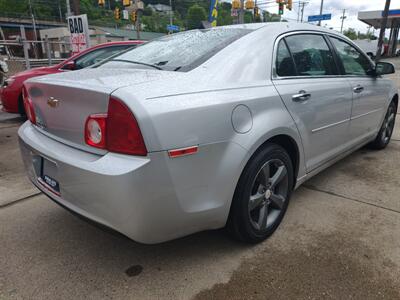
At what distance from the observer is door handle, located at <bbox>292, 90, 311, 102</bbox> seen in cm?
254

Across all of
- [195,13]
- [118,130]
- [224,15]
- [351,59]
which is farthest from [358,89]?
Answer: [195,13]

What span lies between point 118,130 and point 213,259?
1.13m

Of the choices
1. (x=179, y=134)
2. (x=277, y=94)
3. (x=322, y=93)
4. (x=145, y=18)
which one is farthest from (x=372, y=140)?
(x=145, y=18)

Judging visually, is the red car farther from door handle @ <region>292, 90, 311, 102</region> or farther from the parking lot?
door handle @ <region>292, 90, 311, 102</region>

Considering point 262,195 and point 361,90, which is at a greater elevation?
point 361,90

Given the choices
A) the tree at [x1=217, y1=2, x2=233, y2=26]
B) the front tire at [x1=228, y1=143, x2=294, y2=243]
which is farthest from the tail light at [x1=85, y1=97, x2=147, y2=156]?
the tree at [x1=217, y1=2, x2=233, y2=26]

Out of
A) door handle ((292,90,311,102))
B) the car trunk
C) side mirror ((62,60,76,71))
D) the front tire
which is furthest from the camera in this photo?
side mirror ((62,60,76,71))

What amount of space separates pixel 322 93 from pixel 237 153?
1217 millimetres

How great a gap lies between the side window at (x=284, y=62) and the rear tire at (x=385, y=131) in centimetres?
253

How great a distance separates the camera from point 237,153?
2.05 meters

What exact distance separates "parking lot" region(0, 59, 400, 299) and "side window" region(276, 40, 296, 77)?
120cm

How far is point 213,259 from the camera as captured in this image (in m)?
2.33

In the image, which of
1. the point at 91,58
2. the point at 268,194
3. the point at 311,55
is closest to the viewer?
Result: the point at 268,194

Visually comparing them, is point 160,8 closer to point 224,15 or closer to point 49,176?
point 224,15
